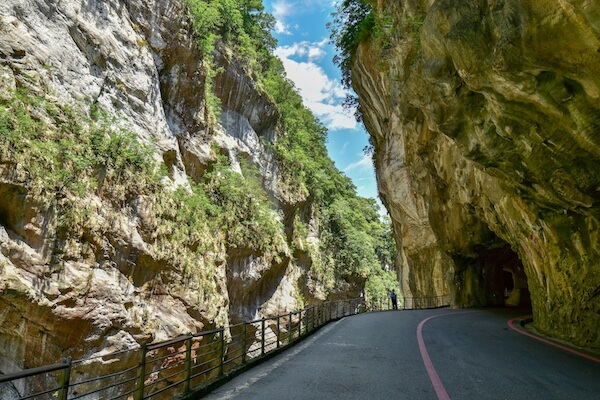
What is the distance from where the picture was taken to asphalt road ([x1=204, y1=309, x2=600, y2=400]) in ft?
18.6

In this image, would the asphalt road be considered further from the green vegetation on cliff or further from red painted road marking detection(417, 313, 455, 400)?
the green vegetation on cliff

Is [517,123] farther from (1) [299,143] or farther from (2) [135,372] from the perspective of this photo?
(1) [299,143]

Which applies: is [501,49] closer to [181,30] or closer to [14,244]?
[14,244]

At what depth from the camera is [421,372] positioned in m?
7.03

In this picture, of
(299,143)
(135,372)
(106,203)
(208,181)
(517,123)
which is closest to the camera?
(517,123)

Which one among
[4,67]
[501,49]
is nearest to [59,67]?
[4,67]

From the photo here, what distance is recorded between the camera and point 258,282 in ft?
74.6

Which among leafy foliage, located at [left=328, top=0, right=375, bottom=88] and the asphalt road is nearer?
the asphalt road

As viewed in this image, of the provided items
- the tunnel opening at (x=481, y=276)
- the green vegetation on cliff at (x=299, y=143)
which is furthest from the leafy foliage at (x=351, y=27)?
the tunnel opening at (x=481, y=276)

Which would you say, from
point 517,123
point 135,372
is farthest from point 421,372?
point 135,372

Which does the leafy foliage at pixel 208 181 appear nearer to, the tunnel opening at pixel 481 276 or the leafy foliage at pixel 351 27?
the leafy foliage at pixel 351 27

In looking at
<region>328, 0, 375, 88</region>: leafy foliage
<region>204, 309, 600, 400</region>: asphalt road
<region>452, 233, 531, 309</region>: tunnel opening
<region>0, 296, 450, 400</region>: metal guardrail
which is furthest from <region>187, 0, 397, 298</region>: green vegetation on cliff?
<region>204, 309, 600, 400</region>: asphalt road

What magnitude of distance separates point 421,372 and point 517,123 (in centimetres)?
583

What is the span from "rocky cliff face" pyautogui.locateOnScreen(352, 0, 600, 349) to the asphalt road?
3.12 metres
